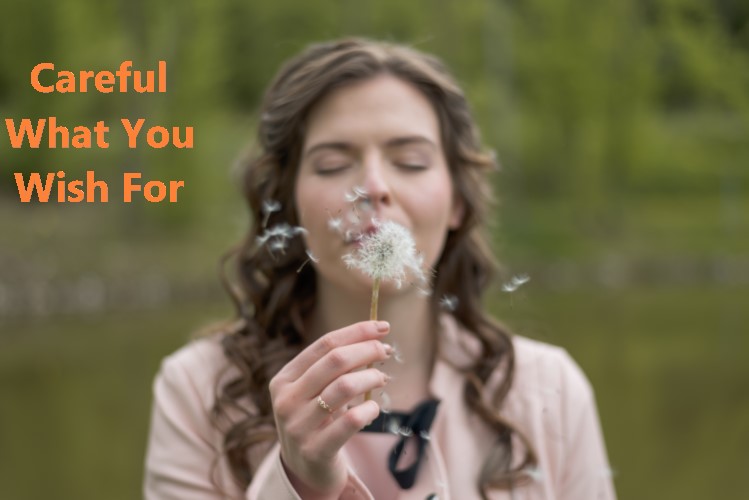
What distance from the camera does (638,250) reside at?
59.1ft

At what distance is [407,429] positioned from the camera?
191cm

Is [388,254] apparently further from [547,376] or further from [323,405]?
[547,376]

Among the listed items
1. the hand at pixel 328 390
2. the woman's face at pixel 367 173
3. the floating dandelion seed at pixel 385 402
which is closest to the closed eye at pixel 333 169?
the woman's face at pixel 367 173

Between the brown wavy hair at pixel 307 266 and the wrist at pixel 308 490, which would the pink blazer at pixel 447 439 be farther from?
the wrist at pixel 308 490

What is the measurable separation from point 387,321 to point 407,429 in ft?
0.69

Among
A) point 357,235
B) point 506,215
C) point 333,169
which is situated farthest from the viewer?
point 506,215

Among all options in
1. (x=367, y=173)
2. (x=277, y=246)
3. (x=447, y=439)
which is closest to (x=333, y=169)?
(x=367, y=173)

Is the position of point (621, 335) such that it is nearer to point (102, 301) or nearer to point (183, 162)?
point (102, 301)

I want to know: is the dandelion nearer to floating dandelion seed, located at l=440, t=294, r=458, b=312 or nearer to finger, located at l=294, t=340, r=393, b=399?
finger, located at l=294, t=340, r=393, b=399

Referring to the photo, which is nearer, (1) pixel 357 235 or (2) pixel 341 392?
(2) pixel 341 392

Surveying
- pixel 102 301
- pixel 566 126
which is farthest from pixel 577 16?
pixel 102 301

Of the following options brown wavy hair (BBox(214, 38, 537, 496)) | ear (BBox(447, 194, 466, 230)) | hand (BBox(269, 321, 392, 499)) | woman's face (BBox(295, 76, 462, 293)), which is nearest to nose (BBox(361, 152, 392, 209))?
woman's face (BBox(295, 76, 462, 293))

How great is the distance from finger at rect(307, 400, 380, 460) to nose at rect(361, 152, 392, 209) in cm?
52

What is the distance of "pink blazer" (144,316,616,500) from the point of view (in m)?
1.90
